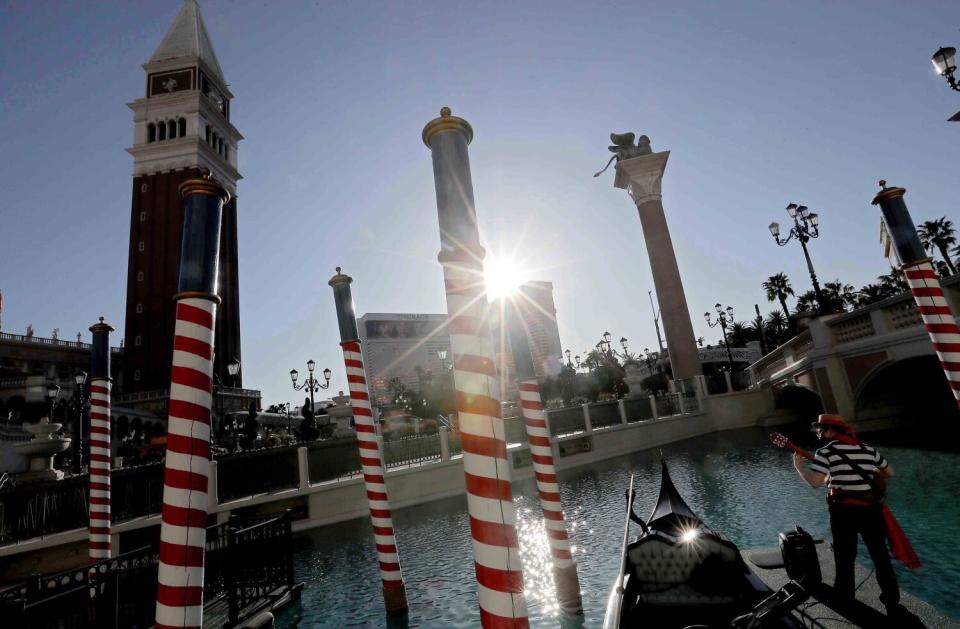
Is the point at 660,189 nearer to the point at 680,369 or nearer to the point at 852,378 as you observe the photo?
the point at 680,369

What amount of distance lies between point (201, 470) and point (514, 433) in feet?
62.2

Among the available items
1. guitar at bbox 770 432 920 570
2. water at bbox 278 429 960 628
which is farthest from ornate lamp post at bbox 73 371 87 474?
guitar at bbox 770 432 920 570

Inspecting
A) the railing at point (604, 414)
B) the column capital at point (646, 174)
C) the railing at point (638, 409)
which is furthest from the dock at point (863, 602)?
the column capital at point (646, 174)

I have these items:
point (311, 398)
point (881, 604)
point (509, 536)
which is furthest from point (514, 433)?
point (509, 536)

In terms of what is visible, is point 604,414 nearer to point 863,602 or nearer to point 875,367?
point 875,367

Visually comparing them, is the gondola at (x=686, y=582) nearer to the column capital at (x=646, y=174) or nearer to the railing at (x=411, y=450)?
the railing at (x=411, y=450)

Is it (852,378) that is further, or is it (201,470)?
(852,378)

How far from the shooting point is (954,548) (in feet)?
21.5

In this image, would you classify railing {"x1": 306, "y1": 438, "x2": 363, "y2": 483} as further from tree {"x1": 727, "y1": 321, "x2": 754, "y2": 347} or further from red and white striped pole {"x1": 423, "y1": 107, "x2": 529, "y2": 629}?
tree {"x1": 727, "y1": 321, "x2": 754, "y2": 347}

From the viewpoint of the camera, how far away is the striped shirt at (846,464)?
4.37 meters

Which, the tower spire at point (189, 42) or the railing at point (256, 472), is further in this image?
the tower spire at point (189, 42)

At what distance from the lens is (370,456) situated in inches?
265

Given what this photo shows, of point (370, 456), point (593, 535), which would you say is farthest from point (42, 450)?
point (593, 535)

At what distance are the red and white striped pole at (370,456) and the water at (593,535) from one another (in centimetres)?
54
